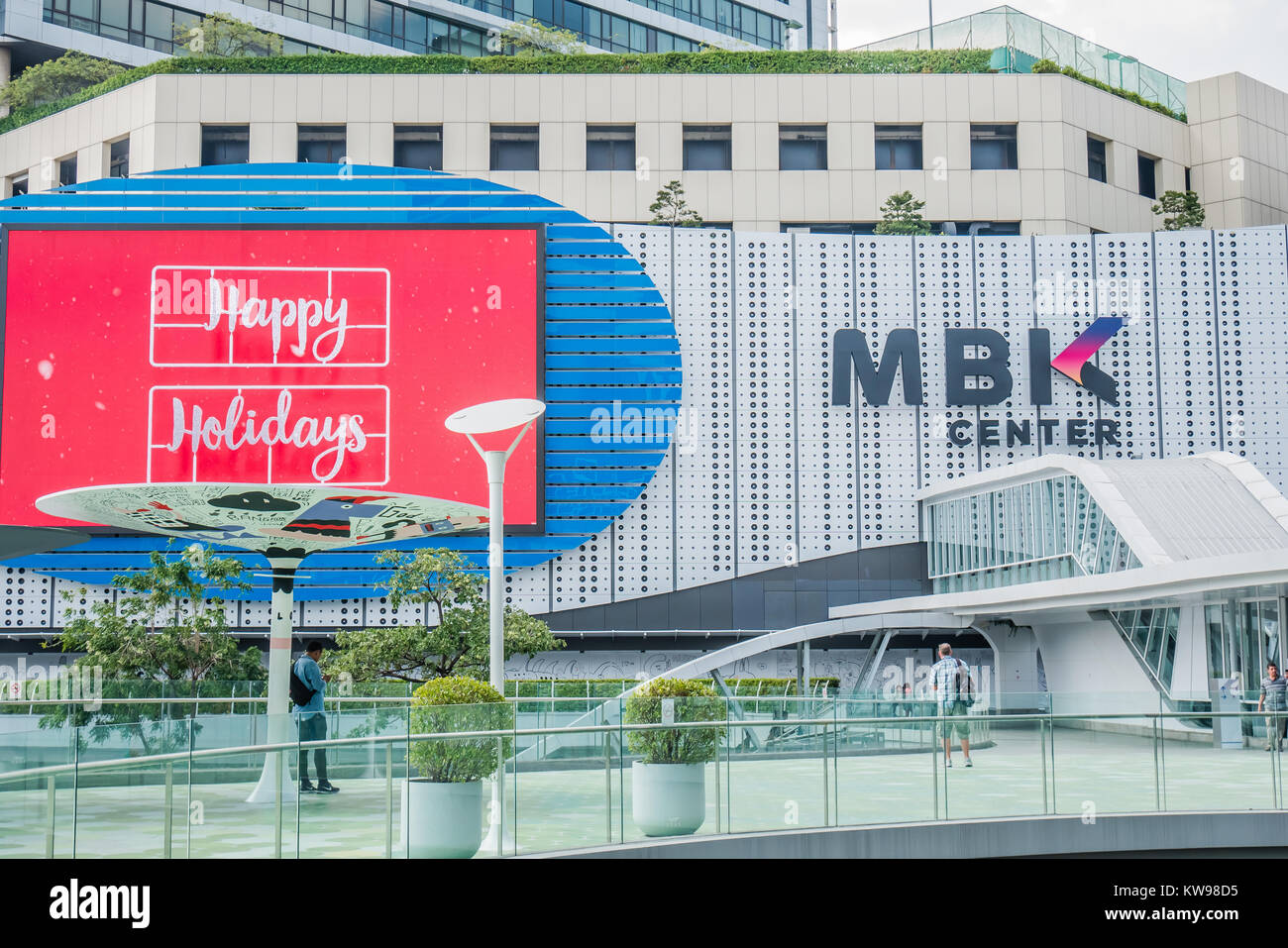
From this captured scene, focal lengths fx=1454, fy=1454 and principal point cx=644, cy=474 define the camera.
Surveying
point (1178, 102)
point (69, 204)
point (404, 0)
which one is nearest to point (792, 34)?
point (404, 0)

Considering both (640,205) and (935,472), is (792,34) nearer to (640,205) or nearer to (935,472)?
(640,205)

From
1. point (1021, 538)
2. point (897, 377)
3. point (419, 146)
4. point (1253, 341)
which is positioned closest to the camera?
point (1021, 538)

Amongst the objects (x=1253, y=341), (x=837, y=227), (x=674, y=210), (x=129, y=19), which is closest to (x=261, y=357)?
(x=674, y=210)

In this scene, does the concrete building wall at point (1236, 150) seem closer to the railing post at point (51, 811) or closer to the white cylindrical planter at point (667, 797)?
the white cylindrical planter at point (667, 797)

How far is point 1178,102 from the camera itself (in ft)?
144

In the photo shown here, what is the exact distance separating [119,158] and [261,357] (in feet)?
35.5

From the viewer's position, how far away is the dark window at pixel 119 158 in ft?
133

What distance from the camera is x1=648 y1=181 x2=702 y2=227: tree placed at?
38.0 m

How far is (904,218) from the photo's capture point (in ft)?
125

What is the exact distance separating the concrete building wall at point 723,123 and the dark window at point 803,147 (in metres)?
0.34

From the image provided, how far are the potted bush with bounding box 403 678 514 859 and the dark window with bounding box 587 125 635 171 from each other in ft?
100.0

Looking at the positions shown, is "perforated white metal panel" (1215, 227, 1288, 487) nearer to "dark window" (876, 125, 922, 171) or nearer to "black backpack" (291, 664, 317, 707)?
"dark window" (876, 125, 922, 171)

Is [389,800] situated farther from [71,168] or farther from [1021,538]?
[71,168]
